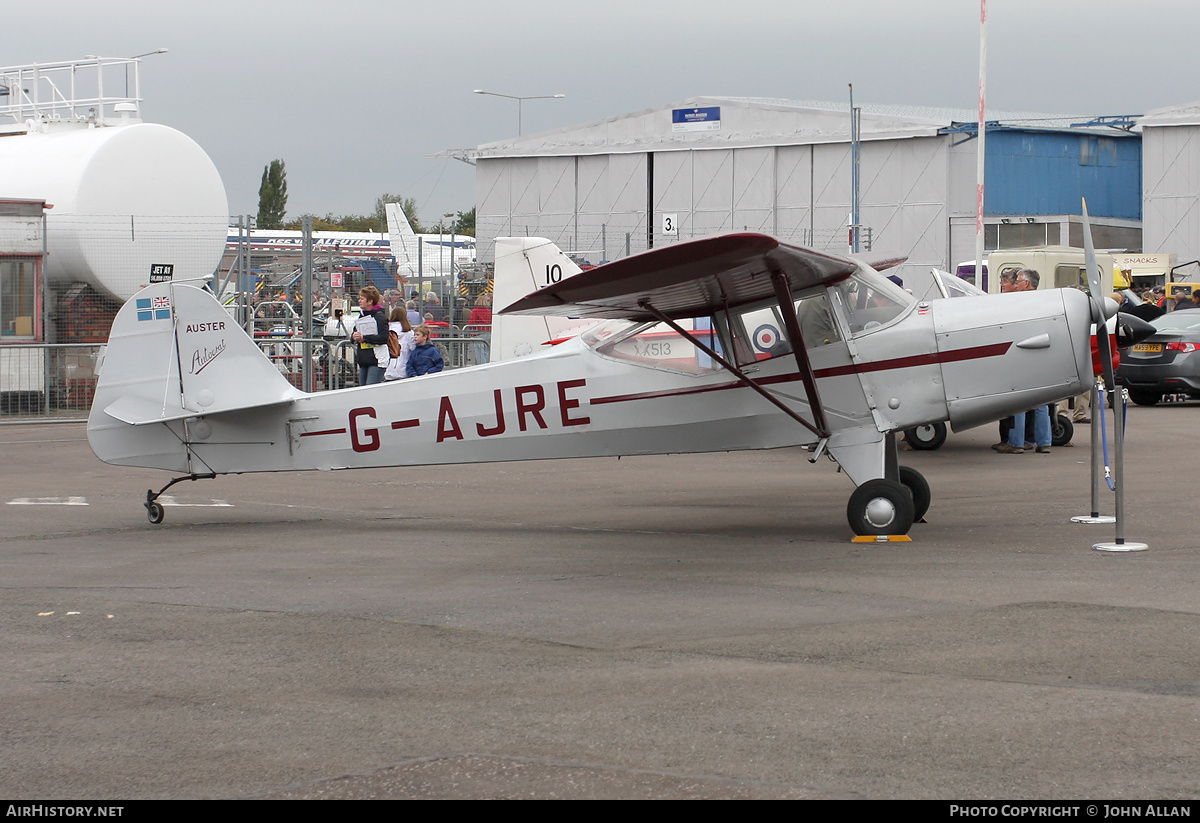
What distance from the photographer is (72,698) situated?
17.2 ft

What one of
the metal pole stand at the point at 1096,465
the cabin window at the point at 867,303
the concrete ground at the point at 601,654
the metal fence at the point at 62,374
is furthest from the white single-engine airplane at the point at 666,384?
the metal fence at the point at 62,374

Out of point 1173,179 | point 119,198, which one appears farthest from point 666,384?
point 1173,179

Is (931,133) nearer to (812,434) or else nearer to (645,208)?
(645,208)

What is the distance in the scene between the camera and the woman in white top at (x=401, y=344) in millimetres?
16297

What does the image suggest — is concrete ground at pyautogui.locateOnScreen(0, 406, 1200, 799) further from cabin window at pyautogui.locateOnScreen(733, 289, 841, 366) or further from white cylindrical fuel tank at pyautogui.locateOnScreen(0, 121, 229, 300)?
white cylindrical fuel tank at pyautogui.locateOnScreen(0, 121, 229, 300)

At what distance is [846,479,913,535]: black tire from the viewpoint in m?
8.99

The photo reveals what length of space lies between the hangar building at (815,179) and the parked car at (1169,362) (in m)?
21.0

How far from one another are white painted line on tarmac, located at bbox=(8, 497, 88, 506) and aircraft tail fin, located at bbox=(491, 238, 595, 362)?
5987 millimetres

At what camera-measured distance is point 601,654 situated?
19.3ft

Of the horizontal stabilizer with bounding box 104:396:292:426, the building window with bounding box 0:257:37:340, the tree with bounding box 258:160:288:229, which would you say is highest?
the tree with bounding box 258:160:288:229

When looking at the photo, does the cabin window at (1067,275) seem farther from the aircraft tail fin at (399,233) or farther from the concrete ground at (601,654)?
the aircraft tail fin at (399,233)

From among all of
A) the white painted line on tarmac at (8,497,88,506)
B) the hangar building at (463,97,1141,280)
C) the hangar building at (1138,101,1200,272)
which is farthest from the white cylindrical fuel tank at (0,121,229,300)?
the hangar building at (1138,101,1200,272)
